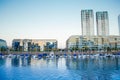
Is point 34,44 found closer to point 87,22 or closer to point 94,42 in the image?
point 94,42

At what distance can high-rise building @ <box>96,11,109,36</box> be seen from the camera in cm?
14888

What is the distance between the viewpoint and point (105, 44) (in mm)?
119750

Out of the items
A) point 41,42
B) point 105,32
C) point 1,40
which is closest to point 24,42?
point 41,42

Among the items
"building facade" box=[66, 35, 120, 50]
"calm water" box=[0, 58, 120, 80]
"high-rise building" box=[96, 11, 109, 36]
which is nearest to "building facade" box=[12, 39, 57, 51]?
"building facade" box=[66, 35, 120, 50]

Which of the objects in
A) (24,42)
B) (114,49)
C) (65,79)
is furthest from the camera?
(24,42)

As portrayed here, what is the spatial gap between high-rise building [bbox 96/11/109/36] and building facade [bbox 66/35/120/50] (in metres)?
28.1

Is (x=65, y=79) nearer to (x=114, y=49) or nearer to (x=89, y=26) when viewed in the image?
(x=114, y=49)

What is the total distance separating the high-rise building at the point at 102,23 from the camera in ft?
488

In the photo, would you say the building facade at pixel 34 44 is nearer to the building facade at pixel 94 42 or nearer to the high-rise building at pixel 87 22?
the building facade at pixel 94 42

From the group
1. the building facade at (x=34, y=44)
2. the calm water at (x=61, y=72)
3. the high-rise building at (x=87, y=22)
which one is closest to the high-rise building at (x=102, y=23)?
the high-rise building at (x=87, y=22)

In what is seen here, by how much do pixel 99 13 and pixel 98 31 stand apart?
18.3 m

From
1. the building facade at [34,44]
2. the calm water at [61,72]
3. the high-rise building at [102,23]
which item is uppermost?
the high-rise building at [102,23]

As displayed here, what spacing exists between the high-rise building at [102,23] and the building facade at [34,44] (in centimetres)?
4166

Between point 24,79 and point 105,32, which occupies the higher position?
point 105,32
